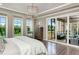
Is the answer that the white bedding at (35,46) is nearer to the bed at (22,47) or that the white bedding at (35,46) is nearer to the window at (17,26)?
the bed at (22,47)

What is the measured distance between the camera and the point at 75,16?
399cm

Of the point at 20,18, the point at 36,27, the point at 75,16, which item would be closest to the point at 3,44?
the point at 20,18

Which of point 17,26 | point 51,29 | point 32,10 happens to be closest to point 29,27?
point 17,26

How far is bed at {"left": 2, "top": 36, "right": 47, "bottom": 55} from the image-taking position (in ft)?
7.66

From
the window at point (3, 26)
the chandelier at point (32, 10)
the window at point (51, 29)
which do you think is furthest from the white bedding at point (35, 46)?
the chandelier at point (32, 10)

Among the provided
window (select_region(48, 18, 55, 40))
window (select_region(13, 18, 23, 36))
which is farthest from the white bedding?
window (select_region(48, 18, 55, 40))

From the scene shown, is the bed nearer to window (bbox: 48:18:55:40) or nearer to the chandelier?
window (bbox: 48:18:55:40)

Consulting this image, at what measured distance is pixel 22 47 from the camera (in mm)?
2420

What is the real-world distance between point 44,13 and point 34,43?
92 centimetres

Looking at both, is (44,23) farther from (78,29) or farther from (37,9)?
(78,29)

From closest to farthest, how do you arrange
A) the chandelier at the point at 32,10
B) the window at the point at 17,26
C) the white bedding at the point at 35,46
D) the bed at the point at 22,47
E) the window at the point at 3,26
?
the bed at the point at 22,47
the white bedding at the point at 35,46
the window at the point at 3,26
the window at the point at 17,26
the chandelier at the point at 32,10

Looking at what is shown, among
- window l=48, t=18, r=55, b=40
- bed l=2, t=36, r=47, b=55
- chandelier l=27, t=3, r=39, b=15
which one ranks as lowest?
bed l=2, t=36, r=47, b=55

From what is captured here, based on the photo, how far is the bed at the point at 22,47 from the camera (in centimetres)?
234

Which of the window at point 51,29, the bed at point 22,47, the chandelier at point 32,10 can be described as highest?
the chandelier at point 32,10
